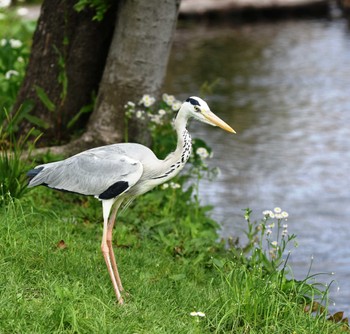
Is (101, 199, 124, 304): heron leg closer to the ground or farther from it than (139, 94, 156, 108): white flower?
closer to the ground

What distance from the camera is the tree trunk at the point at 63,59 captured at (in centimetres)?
781

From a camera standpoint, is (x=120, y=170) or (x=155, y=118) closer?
(x=120, y=170)

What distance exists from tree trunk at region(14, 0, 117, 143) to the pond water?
1086mm

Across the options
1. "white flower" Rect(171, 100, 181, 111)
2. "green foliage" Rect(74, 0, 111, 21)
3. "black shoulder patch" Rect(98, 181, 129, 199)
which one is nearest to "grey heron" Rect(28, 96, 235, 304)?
"black shoulder patch" Rect(98, 181, 129, 199)

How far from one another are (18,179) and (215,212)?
9.05ft

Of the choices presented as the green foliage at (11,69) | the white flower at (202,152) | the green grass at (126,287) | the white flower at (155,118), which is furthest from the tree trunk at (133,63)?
the green grass at (126,287)

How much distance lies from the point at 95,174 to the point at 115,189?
0.21m

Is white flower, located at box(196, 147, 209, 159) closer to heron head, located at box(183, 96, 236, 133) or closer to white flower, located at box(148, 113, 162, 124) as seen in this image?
white flower, located at box(148, 113, 162, 124)

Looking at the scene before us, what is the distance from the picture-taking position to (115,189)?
17.3 feet

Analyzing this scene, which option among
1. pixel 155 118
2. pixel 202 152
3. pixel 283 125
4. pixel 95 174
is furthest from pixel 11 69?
pixel 283 125

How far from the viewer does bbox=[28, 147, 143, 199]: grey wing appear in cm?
526

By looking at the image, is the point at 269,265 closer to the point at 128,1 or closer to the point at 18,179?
the point at 18,179

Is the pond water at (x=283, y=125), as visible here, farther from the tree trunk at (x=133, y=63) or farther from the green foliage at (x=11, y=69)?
the green foliage at (x=11, y=69)

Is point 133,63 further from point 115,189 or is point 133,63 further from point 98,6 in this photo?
point 115,189
